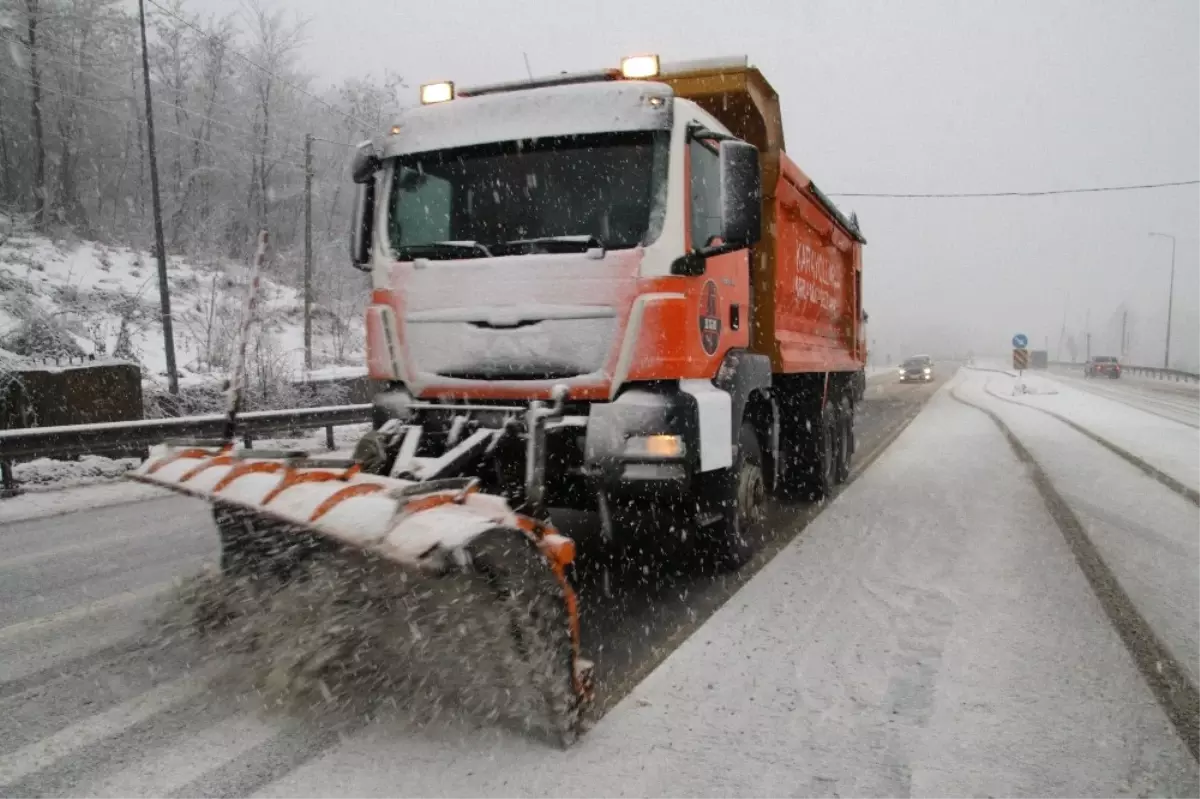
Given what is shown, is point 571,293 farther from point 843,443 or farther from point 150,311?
point 150,311

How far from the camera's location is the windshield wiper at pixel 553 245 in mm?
4191

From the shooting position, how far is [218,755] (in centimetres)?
283

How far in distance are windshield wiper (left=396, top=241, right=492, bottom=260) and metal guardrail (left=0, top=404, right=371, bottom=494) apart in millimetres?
5548

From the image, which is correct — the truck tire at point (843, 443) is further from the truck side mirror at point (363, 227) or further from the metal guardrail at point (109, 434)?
the metal guardrail at point (109, 434)

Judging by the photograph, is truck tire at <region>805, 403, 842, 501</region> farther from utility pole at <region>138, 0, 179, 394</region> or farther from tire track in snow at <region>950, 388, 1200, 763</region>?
utility pole at <region>138, 0, 179, 394</region>

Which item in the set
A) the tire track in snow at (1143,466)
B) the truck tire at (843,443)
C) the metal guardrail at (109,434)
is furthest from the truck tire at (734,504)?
the metal guardrail at (109,434)

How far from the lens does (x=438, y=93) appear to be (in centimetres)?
→ 515

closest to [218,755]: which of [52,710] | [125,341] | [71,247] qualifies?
[52,710]

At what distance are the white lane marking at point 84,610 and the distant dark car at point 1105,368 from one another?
63699 millimetres

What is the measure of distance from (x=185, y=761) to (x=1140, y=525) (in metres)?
7.14

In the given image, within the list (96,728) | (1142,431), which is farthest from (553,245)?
(1142,431)

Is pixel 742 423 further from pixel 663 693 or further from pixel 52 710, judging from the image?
pixel 52 710

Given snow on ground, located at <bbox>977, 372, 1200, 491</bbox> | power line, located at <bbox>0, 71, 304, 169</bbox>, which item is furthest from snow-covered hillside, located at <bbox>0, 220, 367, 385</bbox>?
snow on ground, located at <bbox>977, 372, 1200, 491</bbox>

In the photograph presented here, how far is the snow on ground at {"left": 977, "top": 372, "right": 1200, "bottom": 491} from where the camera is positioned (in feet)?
35.5
